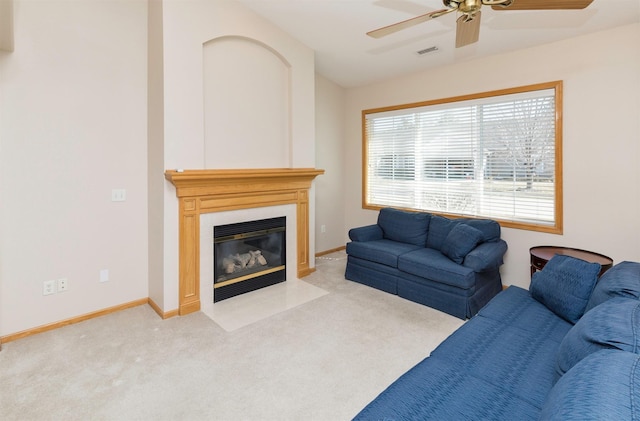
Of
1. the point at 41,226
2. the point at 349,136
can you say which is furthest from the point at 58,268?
the point at 349,136

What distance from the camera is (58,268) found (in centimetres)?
295

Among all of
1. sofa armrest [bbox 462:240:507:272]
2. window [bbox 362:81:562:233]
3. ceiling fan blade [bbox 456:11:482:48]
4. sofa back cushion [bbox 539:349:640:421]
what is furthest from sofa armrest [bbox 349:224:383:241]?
sofa back cushion [bbox 539:349:640:421]

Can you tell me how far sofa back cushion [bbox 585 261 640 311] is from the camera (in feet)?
5.74


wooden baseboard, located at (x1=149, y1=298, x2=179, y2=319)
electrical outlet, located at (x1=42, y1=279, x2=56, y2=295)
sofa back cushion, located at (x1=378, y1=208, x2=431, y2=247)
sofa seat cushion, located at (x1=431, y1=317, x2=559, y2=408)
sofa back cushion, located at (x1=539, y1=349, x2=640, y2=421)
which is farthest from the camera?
sofa back cushion, located at (x1=378, y1=208, x2=431, y2=247)

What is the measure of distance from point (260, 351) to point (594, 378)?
214 cm

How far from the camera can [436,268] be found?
10.9ft

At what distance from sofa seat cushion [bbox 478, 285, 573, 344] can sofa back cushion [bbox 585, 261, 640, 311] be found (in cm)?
22

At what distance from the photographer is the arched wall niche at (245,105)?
347 cm

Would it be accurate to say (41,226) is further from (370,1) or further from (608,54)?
(608,54)

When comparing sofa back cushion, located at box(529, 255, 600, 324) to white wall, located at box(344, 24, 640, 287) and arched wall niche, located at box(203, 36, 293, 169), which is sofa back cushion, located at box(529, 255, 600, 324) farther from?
arched wall niche, located at box(203, 36, 293, 169)

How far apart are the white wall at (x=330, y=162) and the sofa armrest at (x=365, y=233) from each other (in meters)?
1.09

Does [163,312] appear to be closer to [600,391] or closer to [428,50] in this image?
[600,391]

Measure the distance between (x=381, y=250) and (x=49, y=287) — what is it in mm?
3228

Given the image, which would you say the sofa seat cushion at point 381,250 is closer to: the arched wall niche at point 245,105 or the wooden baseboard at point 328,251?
the wooden baseboard at point 328,251
